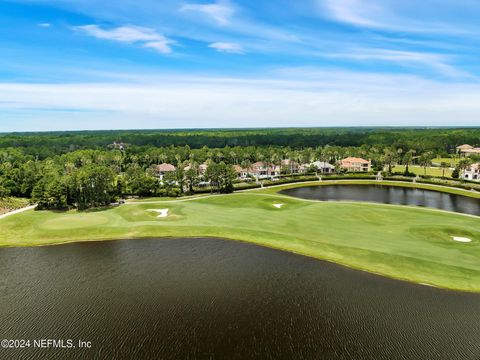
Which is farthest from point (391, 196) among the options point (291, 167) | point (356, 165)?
point (356, 165)

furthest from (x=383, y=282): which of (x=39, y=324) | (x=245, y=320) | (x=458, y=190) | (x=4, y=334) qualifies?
(x=458, y=190)

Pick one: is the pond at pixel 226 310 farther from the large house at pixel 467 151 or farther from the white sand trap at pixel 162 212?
the large house at pixel 467 151

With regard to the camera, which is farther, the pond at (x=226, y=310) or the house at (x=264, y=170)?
the house at (x=264, y=170)

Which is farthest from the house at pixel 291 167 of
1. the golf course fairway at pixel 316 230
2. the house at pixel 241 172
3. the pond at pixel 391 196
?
the golf course fairway at pixel 316 230

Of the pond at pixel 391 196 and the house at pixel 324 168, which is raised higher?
the house at pixel 324 168

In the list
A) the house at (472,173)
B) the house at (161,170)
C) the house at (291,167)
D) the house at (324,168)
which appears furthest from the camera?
the house at (291,167)

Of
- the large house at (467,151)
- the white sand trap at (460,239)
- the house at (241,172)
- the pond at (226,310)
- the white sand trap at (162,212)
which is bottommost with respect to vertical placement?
the pond at (226,310)

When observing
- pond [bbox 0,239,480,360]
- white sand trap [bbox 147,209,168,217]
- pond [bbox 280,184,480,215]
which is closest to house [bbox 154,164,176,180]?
pond [bbox 280,184,480,215]

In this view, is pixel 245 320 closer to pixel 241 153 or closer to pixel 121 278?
pixel 121 278
